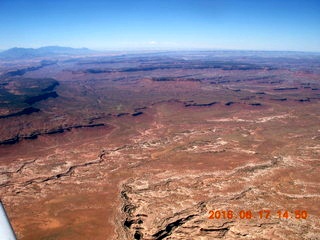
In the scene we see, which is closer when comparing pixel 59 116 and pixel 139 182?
pixel 139 182

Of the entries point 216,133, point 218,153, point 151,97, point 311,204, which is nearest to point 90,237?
point 311,204

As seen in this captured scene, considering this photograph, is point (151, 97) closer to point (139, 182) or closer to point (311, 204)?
point (139, 182)

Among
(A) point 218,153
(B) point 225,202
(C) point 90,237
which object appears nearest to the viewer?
(C) point 90,237

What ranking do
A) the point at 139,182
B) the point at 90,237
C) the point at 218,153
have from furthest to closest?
the point at 218,153 → the point at 139,182 → the point at 90,237
